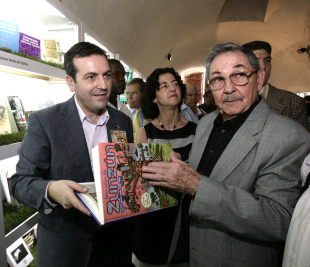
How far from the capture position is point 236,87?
134 cm

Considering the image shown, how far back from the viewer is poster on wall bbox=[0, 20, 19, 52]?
56.8 inches

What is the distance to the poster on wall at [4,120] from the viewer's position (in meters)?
1.62

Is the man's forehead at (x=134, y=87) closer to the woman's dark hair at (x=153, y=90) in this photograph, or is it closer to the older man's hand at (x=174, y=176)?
the woman's dark hair at (x=153, y=90)

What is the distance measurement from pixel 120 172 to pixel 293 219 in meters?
0.83

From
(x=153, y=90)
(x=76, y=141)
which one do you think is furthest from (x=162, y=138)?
(x=76, y=141)

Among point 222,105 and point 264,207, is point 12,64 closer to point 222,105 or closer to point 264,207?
point 222,105

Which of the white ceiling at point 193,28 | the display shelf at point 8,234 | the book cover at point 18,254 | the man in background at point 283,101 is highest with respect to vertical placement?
the white ceiling at point 193,28

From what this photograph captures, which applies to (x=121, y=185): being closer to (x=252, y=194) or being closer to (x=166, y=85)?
(x=252, y=194)

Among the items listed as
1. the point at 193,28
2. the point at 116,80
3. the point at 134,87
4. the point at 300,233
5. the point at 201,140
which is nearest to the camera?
the point at 300,233

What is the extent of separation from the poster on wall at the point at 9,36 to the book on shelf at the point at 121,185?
110cm

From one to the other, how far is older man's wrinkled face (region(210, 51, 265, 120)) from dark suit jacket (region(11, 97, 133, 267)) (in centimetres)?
99

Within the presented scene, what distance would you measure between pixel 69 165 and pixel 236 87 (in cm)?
117

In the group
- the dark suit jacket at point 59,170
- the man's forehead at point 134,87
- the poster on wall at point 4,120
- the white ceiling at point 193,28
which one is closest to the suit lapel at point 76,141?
the dark suit jacket at point 59,170

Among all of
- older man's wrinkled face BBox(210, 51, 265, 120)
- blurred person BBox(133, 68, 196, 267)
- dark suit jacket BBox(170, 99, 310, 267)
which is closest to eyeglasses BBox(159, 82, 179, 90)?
blurred person BBox(133, 68, 196, 267)
